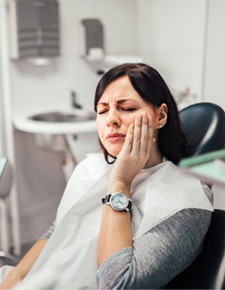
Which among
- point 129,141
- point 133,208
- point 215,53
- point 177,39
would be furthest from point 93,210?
point 177,39

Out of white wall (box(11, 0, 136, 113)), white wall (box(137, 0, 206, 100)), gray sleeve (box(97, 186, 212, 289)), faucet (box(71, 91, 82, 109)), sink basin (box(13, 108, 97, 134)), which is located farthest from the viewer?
faucet (box(71, 91, 82, 109))

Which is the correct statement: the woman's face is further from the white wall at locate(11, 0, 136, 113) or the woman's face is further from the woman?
the white wall at locate(11, 0, 136, 113)

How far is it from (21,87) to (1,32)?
30cm

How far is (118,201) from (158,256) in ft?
0.47

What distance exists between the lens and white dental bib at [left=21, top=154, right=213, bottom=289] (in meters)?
0.85

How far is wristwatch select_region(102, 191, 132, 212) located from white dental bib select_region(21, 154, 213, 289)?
0.05 meters

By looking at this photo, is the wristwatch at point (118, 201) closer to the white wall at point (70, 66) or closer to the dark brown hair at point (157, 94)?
the dark brown hair at point (157, 94)

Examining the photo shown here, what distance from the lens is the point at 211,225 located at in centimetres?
89

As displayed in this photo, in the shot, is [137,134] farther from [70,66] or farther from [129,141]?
[70,66]

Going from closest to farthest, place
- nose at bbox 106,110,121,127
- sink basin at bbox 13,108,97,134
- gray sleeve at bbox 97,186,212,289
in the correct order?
gray sleeve at bbox 97,186,212,289 → nose at bbox 106,110,121,127 → sink basin at bbox 13,108,97,134

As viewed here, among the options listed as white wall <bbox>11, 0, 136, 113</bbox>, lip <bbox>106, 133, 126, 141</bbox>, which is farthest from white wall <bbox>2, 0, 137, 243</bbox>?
lip <bbox>106, 133, 126, 141</bbox>

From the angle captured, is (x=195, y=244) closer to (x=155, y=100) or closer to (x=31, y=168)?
(x=155, y=100)

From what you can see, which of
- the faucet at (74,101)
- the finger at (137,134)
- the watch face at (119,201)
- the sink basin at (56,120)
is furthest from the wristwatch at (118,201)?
the faucet at (74,101)

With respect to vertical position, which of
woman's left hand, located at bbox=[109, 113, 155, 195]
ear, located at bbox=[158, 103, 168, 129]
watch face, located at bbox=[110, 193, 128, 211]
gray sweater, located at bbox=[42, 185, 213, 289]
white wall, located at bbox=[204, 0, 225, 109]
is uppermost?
white wall, located at bbox=[204, 0, 225, 109]
